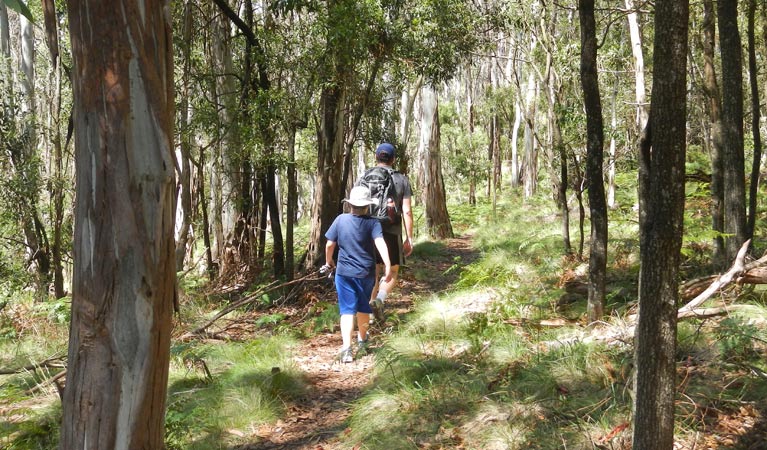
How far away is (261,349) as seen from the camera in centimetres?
629

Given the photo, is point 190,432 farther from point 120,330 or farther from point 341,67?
point 341,67

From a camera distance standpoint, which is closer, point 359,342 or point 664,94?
point 664,94

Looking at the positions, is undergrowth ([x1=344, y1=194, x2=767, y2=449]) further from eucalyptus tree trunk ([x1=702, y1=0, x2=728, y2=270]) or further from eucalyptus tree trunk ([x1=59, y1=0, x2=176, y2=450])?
eucalyptus tree trunk ([x1=59, y1=0, x2=176, y2=450])

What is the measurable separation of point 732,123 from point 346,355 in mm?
4254

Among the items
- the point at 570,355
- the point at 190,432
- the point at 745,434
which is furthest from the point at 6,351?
the point at 745,434

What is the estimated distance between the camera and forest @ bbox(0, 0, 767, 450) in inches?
113

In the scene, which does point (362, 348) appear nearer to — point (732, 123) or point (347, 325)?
point (347, 325)

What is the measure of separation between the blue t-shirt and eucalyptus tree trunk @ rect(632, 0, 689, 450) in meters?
3.31

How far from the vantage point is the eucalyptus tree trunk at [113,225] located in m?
2.86

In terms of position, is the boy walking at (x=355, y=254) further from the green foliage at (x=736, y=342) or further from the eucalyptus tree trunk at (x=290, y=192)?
the eucalyptus tree trunk at (x=290, y=192)

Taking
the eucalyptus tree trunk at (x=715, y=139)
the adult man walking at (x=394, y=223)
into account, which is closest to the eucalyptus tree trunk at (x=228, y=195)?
the adult man walking at (x=394, y=223)

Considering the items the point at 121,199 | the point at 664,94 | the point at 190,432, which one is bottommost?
the point at 190,432

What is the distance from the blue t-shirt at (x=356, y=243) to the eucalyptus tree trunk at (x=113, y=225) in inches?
121

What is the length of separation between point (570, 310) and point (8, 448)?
501 centimetres
